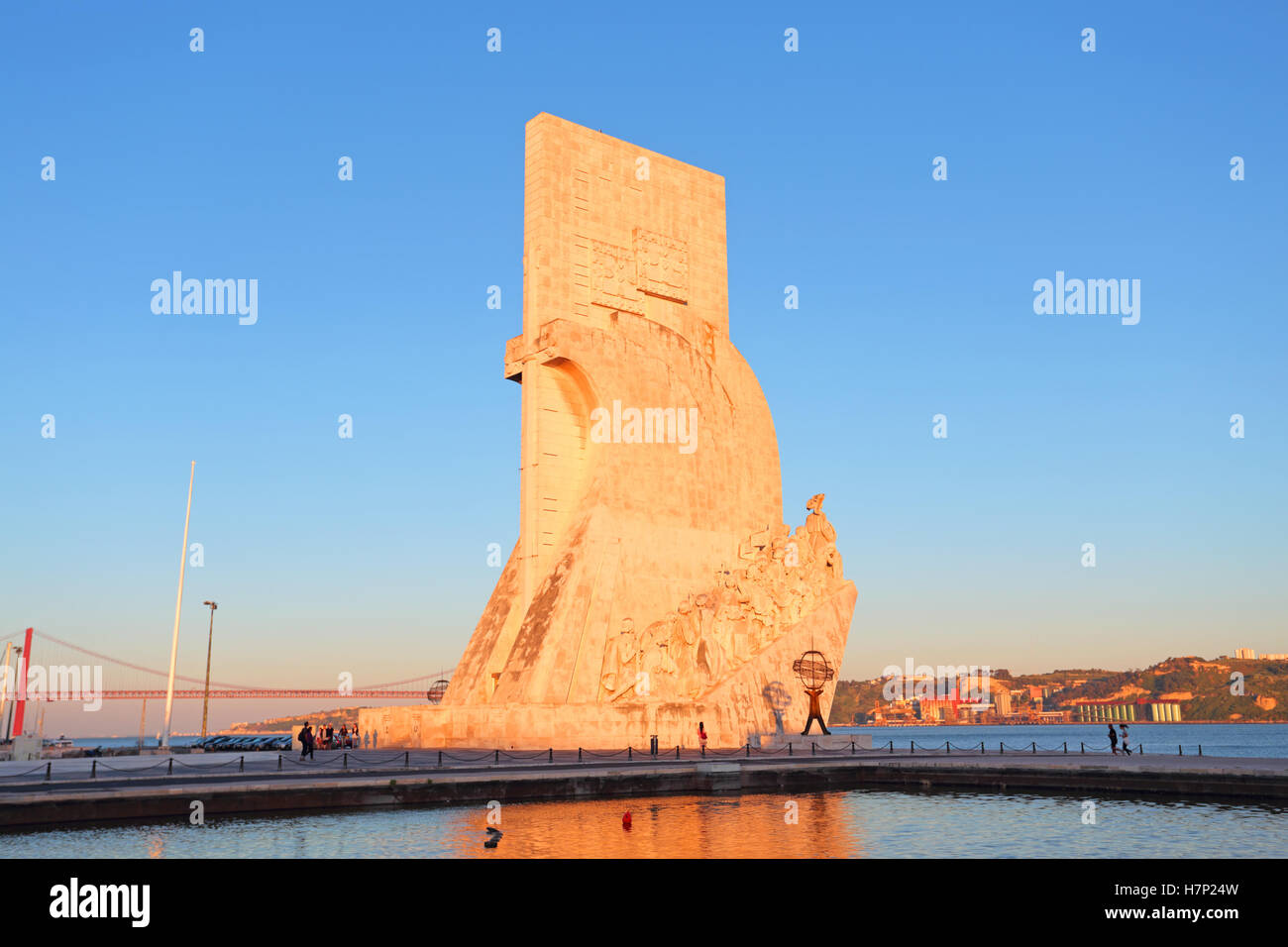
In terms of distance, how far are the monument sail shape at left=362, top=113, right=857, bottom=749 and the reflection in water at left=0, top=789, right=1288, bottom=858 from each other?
867 cm

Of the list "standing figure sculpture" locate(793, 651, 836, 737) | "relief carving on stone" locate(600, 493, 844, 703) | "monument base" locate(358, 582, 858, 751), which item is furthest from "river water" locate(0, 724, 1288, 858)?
"relief carving on stone" locate(600, 493, 844, 703)

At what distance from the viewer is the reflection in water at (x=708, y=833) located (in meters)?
8.43

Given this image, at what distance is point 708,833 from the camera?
951cm

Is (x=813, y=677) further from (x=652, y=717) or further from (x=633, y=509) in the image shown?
(x=633, y=509)

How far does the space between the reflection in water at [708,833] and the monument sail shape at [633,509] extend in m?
8.67

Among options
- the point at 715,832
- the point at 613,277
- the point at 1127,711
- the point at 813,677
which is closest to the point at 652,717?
the point at 813,677

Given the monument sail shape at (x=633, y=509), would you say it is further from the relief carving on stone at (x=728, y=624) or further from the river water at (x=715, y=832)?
the river water at (x=715, y=832)

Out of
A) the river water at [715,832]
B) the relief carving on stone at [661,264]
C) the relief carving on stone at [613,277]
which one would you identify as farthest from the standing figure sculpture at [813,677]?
the relief carving on stone at [661,264]

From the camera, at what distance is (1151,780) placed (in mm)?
12000

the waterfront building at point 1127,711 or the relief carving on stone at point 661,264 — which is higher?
the relief carving on stone at point 661,264

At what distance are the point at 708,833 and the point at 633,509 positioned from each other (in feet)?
47.8
